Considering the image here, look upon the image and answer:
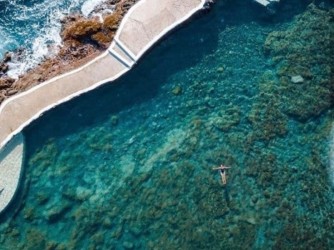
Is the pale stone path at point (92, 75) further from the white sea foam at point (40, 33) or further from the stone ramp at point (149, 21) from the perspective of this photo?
the white sea foam at point (40, 33)

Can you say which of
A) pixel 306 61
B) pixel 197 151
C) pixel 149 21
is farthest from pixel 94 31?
pixel 306 61

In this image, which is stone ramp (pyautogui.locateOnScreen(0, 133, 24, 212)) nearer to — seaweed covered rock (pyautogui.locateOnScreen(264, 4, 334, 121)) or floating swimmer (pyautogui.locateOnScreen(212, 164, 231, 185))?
floating swimmer (pyautogui.locateOnScreen(212, 164, 231, 185))

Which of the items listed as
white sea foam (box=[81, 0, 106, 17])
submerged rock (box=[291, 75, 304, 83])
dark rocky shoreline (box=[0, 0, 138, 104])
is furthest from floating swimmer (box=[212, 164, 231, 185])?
white sea foam (box=[81, 0, 106, 17])

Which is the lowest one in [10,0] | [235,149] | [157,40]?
[235,149]

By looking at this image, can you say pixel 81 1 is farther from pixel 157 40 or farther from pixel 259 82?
pixel 259 82

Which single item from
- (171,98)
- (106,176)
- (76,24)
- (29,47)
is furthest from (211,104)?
(29,47)
